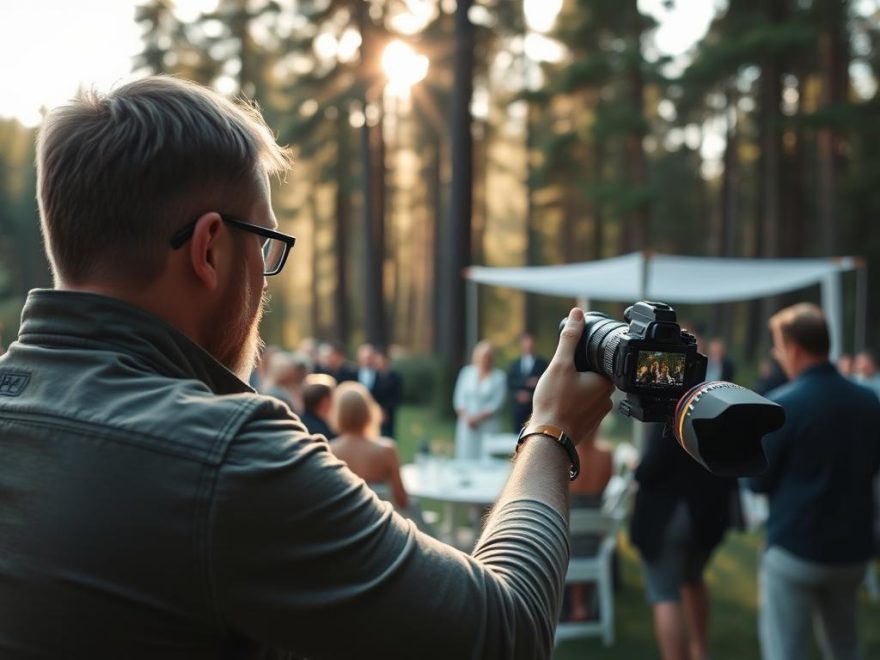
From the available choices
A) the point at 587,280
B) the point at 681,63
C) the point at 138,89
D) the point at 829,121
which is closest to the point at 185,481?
the point at 138,89

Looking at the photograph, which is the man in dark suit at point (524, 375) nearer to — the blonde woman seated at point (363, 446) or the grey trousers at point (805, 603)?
the blonde woman seated at point (363, 446)

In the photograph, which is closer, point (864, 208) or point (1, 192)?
point (1, 192)

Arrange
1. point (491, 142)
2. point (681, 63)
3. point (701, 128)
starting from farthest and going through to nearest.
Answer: point (701, 128), point (491, 142), point (681, 63)

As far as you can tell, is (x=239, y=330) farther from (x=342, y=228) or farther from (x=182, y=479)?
(x=342, y=228)

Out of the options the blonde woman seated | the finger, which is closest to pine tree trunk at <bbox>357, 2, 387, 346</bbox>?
the blonde woman seated

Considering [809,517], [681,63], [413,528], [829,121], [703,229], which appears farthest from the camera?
[703,229]

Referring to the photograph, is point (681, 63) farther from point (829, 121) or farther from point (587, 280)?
point (587, 280)

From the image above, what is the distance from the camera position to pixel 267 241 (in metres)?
1.14

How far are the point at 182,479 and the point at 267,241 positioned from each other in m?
A: 0.41

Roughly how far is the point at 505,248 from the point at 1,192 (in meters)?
33.0

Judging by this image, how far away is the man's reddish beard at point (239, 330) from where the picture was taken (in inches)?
42.8

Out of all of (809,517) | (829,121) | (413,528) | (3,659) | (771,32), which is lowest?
(809,517)

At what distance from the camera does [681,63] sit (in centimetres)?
2297

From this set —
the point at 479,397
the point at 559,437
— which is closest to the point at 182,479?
the point at 559,437
